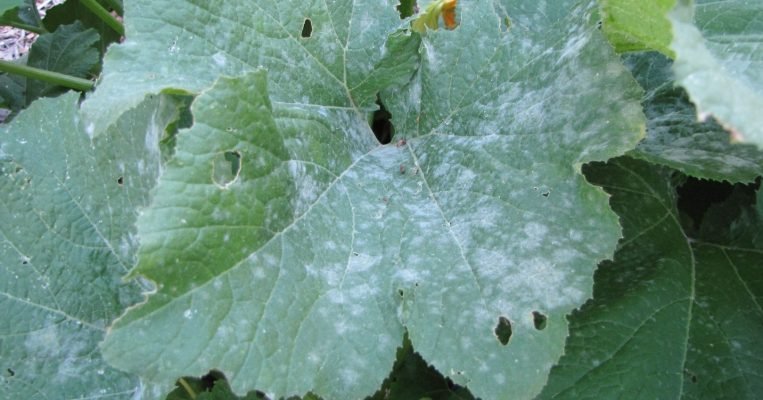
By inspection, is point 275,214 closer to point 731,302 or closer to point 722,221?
point 731,302

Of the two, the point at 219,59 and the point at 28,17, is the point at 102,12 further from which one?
the point at 219,59

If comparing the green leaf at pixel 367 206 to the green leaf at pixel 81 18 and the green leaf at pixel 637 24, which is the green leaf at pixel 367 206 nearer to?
the green leaf at pixel 637 24

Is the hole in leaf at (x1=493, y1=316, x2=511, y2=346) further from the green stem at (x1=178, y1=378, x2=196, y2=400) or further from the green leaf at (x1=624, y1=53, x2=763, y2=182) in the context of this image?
the green stem at (x1=178, y1=378, x2=196, y2=400)

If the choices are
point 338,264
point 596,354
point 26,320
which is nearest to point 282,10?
point 338,264

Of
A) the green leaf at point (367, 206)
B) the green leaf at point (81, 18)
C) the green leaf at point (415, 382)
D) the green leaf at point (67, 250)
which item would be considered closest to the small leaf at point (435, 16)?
the green leaf at point (367, 206)

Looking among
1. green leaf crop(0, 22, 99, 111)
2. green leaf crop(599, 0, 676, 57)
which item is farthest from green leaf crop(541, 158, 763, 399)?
green leaf crop(0, 22, 99, 111)

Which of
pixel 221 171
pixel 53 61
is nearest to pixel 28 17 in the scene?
pixel 53 61
